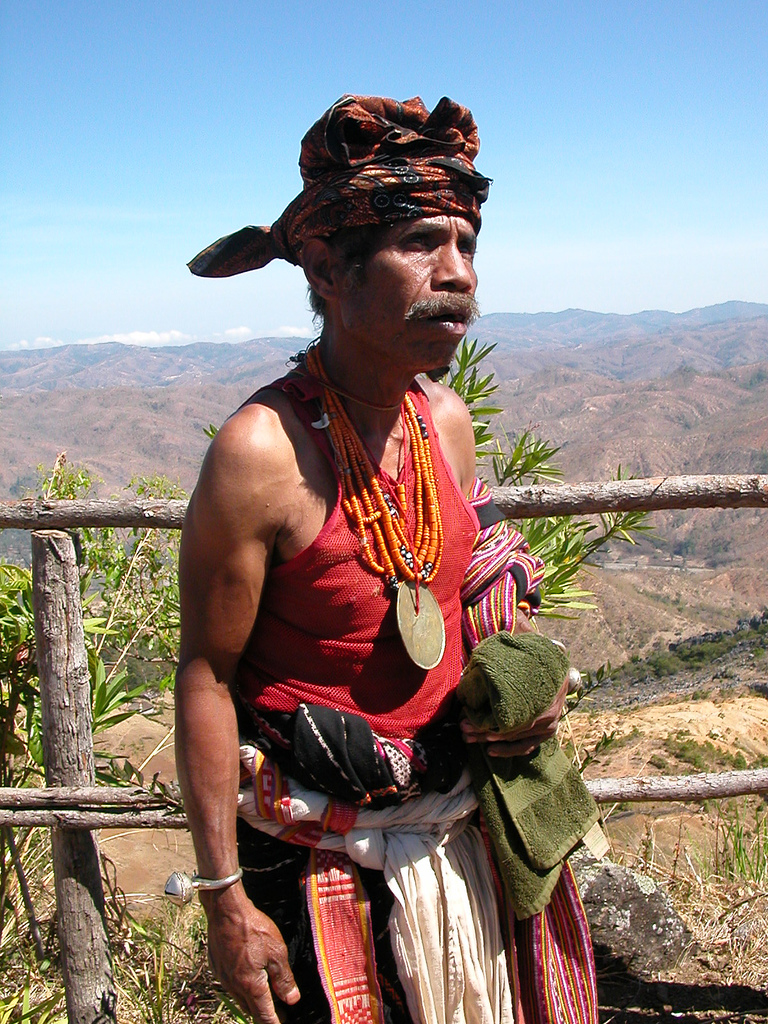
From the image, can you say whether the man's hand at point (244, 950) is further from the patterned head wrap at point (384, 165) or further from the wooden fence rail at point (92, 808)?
the patterned head wrap at point (384, 165)

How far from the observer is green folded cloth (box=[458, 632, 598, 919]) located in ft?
4.71

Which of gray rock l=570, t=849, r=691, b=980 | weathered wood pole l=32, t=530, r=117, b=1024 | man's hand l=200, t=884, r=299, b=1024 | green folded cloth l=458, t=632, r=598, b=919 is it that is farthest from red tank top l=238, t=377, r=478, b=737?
gray rock l=570, t=849, r=691, b=980

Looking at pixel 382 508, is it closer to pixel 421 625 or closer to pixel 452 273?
pixel 421 625

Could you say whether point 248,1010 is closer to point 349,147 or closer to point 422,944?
point 422,944

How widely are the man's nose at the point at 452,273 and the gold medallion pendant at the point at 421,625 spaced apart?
0.53 metres

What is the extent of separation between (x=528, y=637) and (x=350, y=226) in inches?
32.0

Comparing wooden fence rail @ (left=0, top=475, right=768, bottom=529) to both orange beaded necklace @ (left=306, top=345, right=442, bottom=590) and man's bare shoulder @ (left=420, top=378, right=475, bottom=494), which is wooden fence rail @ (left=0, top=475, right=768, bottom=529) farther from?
orange beaded necklace @ (left=306, top=345, right=442, bottom=590)

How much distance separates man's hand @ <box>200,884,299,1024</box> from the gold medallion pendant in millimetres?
529

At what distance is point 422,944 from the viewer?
1.48 meters

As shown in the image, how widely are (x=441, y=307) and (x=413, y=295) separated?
5 centimetres

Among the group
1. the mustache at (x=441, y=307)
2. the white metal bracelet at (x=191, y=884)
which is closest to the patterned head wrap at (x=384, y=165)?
the mustache at (x=441, y=307)

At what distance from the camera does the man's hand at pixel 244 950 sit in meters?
1.43

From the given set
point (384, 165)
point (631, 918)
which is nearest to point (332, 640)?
point (384, 165)

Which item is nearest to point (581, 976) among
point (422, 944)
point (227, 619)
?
point (422, 944)
